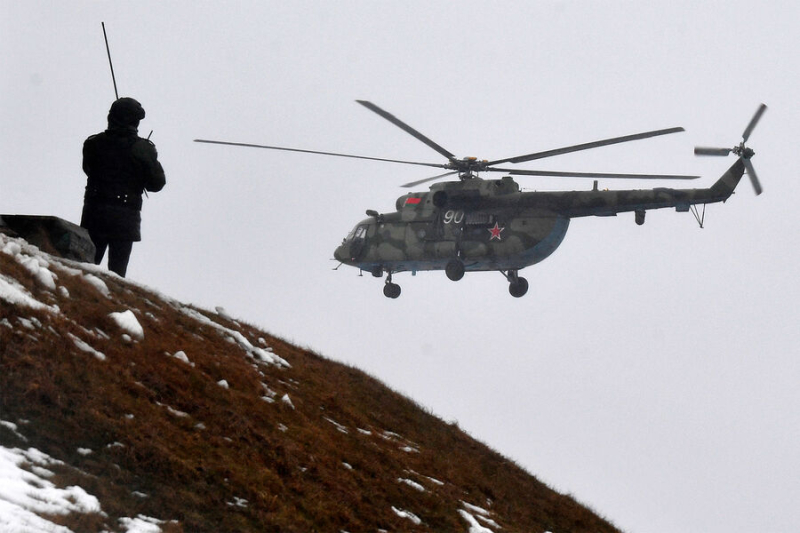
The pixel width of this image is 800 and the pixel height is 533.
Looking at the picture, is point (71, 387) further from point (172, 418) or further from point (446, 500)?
point (446, 500)

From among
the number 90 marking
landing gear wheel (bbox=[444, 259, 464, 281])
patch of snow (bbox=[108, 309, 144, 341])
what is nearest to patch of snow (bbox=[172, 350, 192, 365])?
patch of snow (bbox=[108, 309, 144, 341])

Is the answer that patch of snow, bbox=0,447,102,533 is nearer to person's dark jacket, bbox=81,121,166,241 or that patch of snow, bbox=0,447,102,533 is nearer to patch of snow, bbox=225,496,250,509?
patch of snow, bbox=225,496,250,509

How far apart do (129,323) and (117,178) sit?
A: 8.10ft

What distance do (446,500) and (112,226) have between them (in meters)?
5.36

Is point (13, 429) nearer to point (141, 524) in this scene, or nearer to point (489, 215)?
point (141, 524)

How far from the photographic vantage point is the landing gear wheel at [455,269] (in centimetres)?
3094

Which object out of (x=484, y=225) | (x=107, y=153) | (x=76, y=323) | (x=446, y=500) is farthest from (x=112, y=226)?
(x=484, y=225)

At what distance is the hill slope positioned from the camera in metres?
8.16

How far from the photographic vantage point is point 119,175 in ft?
43.3

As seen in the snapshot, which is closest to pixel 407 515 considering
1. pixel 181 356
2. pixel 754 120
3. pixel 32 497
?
pixel 181 356

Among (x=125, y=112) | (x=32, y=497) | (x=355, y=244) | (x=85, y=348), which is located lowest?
(x=32, y=497)

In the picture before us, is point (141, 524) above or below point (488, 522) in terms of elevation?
below

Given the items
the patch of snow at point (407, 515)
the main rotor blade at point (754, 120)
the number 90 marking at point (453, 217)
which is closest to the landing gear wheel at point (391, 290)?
the number 90 marking at point (453, 217)

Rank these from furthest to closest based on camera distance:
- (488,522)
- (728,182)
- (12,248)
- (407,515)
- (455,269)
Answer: (455,269), (728,182), (488,522), (12,248), (407,515)
